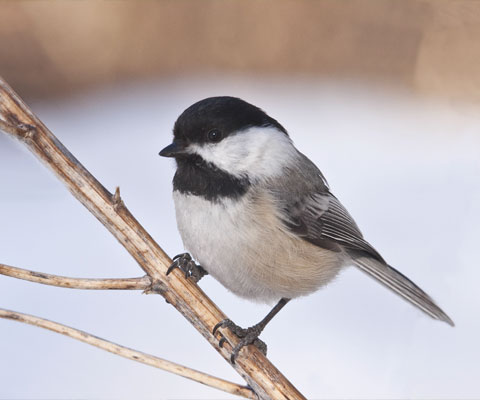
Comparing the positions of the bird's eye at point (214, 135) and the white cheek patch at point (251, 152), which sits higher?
the bird's eye at point (214, 135)

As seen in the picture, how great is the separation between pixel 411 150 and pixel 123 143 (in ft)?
5.73

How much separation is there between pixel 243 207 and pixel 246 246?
11 cm

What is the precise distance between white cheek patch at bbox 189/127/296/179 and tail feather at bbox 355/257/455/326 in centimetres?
57

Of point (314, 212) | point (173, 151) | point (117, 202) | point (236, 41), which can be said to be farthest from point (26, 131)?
point (236, 41)

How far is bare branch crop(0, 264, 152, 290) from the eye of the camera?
1508 mm

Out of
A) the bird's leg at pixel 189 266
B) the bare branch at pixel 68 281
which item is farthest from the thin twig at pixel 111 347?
the bird's leg at pixel 189 266

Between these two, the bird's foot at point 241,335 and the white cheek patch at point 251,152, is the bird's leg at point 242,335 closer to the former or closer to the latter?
the bird's foot at point 241,335

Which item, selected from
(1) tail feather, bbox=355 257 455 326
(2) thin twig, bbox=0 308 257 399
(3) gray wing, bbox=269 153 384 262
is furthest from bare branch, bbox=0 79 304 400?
(1) tail feather, bbox=355 257 455 326

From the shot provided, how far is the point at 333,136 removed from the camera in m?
4.04

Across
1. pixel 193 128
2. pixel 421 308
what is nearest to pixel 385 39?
pixel 421 308

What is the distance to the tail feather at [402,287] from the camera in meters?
2.37

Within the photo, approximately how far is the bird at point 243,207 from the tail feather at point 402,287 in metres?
0.26

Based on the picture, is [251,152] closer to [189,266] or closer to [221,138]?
[221,138]

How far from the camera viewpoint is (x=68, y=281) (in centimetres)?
153
